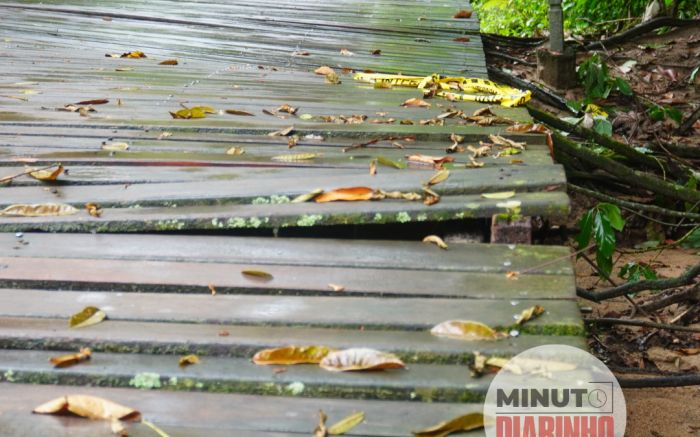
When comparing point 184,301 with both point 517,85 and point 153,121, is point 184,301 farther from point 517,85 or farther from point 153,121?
point 517,85

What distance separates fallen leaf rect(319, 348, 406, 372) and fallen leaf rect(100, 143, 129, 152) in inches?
58.8

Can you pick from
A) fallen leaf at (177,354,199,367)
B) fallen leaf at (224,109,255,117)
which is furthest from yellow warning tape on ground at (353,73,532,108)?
fallen leaf at (177,354,199,367)

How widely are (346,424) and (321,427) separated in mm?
44

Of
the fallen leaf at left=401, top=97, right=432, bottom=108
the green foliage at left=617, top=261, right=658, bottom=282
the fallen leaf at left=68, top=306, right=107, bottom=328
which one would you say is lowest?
the green foliage at left=617, top=261, right=658, bottom=282

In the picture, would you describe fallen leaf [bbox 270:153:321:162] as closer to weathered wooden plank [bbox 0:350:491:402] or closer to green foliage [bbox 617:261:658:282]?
weathered wooden plank [bbox 0:350:491:402]

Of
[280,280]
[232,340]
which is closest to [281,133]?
[280,280]

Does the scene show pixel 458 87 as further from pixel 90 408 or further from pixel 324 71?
pixel 90 408

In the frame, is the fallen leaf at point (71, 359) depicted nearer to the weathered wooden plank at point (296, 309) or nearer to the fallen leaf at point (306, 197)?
the weathered wooden plank at point (296, 309)

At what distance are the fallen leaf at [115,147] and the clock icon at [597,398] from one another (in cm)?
177

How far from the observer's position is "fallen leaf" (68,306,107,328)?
1.67 meters

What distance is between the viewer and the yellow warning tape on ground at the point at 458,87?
3507 mm

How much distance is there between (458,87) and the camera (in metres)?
3.88

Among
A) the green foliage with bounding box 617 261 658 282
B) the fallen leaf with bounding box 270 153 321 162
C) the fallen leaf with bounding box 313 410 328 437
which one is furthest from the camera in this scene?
the green foliage with bounding box 617 261 658 282

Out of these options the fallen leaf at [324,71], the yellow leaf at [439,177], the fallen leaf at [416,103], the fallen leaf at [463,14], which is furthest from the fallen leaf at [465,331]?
the fallen leaf at [463,14]
